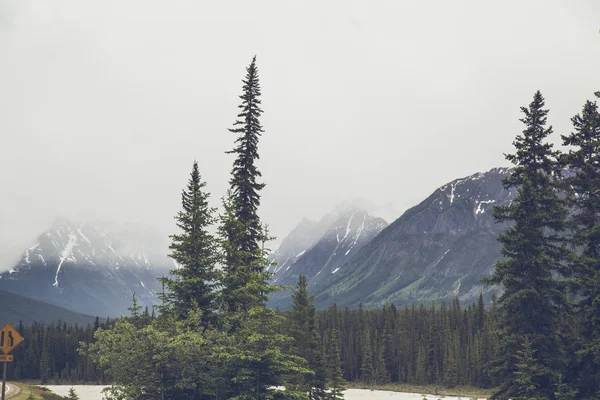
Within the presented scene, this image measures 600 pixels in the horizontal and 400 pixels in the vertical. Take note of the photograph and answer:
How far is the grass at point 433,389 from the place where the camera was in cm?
11988

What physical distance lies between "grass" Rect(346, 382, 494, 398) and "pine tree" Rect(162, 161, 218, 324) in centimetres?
9448

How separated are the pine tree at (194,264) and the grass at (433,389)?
94.5 m

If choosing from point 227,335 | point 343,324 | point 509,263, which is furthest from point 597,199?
point 343,324

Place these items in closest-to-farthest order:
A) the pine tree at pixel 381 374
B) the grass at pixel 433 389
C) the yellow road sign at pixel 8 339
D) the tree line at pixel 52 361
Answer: the yellow road sign at pixel 8 339, the grass at pixel 433 389, the pine tree at pixel 381 374, the tree line at pixel 52 361

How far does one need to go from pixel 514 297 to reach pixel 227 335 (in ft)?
50.4

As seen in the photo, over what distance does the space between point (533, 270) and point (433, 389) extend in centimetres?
11057

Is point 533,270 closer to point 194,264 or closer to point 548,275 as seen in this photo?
point 548,275

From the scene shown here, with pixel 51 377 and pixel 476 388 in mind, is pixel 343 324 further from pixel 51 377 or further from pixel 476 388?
pixel 51 377

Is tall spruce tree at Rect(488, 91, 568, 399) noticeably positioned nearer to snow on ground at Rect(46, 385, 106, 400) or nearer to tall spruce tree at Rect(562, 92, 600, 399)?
tall spruce tree at Rect(562, 92, 600, 399)

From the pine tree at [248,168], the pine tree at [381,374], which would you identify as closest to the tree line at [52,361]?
the pine tree at [381,374]

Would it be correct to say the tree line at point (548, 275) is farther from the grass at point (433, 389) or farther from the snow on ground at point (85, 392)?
the grass at point (433, 389)

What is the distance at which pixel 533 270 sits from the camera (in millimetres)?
31359

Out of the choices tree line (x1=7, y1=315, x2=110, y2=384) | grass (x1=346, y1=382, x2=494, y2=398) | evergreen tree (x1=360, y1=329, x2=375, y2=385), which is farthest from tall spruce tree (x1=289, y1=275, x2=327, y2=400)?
tree line (x1=7, y1=315, x2=110, y2=384)

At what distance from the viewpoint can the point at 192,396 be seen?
30.7 m
